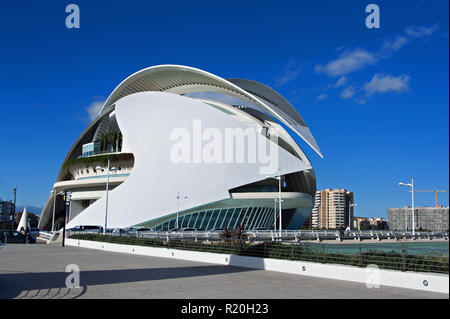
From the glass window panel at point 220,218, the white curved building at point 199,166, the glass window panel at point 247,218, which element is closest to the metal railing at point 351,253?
the white curved building at point 199,166

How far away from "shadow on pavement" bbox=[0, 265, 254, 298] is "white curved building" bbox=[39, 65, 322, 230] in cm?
2404

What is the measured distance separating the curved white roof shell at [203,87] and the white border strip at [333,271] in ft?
85.5

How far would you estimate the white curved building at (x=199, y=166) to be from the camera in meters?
38.6

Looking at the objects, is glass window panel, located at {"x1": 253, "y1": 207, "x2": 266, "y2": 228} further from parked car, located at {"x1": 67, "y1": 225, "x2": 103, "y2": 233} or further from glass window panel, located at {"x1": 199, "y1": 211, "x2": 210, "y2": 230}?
parked car, located at {"x1": 67, "y1": 225, "x2": 103, "y2": 233}

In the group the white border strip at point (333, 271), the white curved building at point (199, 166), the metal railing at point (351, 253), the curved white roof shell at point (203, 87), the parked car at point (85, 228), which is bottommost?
the parked car at point (85, 228)

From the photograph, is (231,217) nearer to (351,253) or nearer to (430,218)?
(351,253)

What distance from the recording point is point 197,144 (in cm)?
4041

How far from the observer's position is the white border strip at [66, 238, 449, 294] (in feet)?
31.9

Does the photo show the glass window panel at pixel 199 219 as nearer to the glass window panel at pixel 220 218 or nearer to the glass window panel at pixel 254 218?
the glass window panel at pixel 220 218

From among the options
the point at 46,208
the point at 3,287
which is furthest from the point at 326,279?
the point at 46,208

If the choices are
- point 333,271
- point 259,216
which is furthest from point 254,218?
point 333,271

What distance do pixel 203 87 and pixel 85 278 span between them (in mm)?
39719

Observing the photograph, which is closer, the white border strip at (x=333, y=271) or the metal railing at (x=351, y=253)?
the white border strip at (x=333, y=271)
